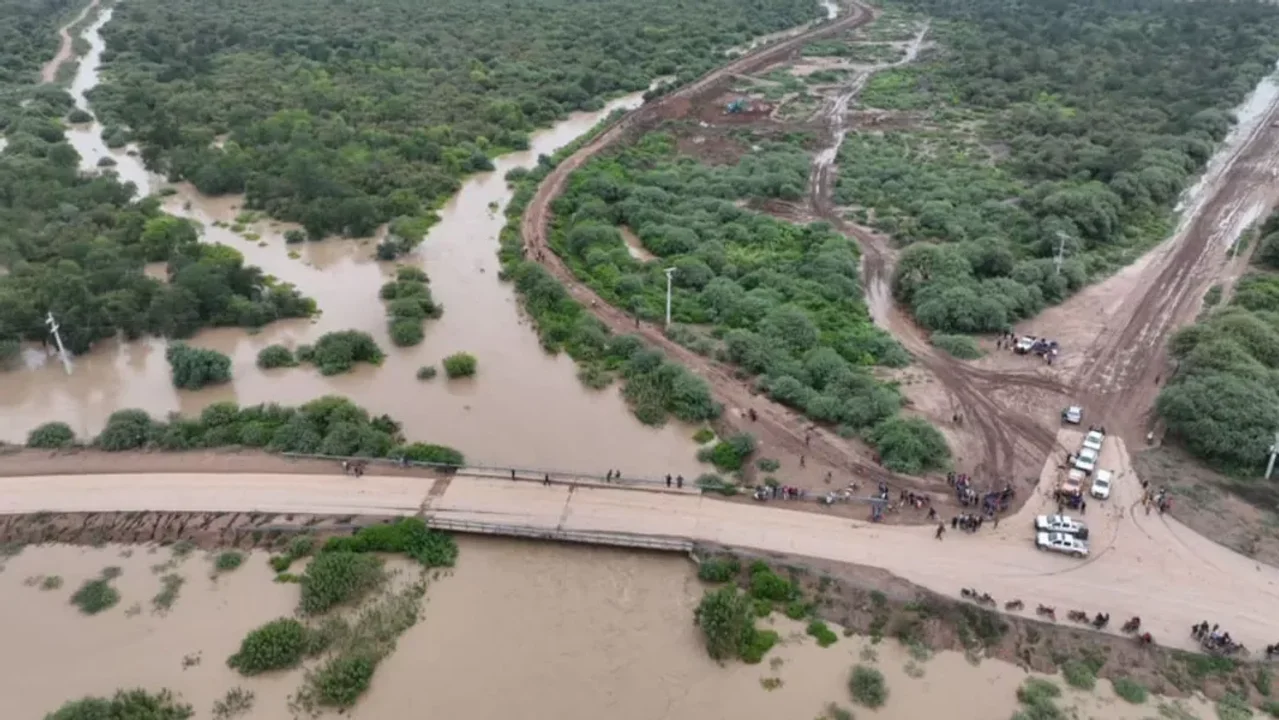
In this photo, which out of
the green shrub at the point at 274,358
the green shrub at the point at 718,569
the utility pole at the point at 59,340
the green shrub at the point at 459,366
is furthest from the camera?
the green shrub at the point at 274,358

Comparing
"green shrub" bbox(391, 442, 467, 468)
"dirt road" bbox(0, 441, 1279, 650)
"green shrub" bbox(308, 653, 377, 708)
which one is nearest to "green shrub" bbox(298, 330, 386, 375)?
"green shrub" bbox(391, 442, 467, 468)

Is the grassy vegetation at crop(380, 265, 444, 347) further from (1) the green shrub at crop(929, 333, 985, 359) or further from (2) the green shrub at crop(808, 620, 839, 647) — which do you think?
(1) the green shrub at crop(929, 333, 985, 359)

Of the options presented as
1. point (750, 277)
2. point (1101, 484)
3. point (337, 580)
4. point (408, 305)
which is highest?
point (750, 277)

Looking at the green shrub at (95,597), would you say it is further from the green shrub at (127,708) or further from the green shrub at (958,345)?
the green shrub at (958,345)

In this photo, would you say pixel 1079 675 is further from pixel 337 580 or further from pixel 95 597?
pixel 95 597

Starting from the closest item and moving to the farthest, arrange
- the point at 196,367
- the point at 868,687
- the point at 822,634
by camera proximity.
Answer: the point at 868,687 → the point at 822,634 → the point at 196,367

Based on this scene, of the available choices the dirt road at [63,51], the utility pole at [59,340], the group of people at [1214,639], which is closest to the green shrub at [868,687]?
the group of people at [1214,639]

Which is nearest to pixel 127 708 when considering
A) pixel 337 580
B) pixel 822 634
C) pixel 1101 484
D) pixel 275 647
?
pixel 275 647
